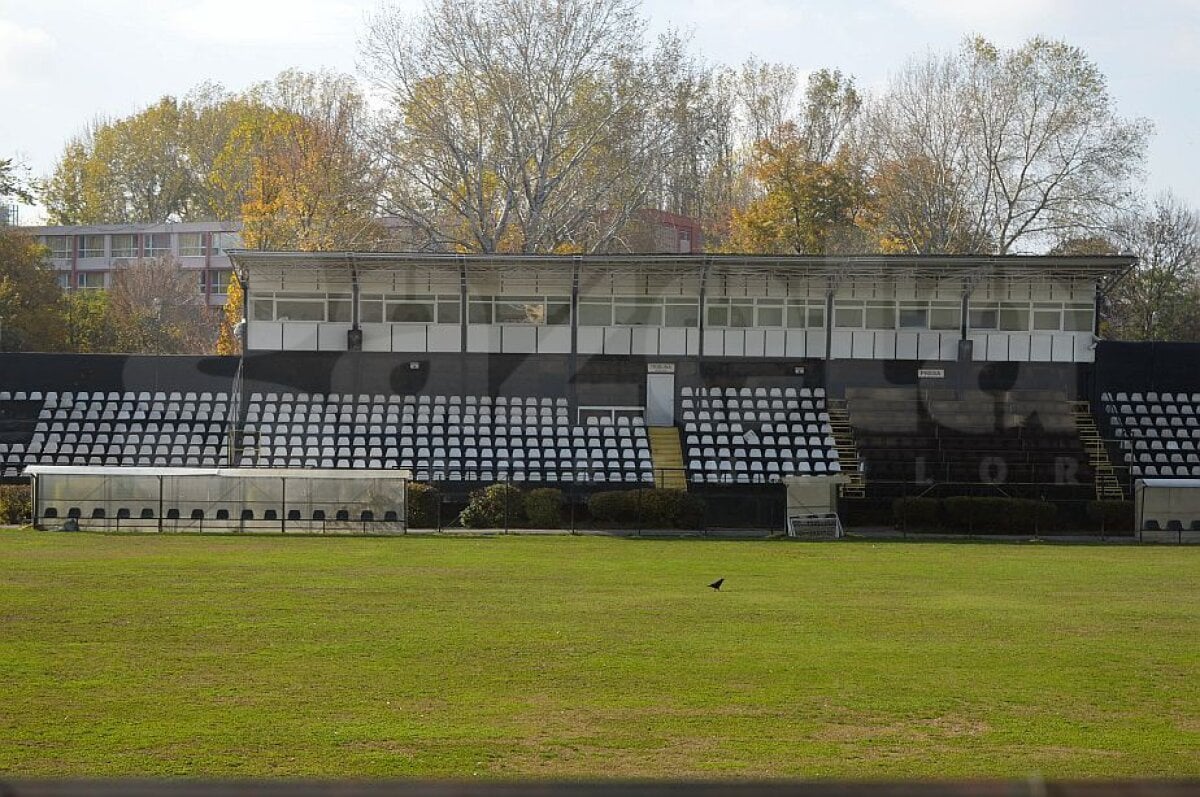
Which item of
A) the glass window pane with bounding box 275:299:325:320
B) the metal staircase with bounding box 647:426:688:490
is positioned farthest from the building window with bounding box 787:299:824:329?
the glass window pane with bounding box 275:299:325:320

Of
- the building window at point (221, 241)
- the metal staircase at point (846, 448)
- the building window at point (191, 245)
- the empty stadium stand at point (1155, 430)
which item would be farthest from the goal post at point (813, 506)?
the building window at point (191, 245)

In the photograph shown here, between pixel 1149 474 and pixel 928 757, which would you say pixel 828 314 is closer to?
pixel 1149 474

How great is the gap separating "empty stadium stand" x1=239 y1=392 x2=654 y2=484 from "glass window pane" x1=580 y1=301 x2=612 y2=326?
141 inches

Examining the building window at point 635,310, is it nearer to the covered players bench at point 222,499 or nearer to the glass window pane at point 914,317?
the glass window pane at point 914,317

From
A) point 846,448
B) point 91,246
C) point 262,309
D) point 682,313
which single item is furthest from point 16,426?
point 91,246

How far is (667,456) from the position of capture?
5084 cm

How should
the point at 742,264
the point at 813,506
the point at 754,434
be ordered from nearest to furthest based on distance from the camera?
the point at 813,506 < the point at 754,434 < the point at 742,264

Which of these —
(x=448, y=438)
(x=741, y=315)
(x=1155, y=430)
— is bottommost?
(x=448, y=438)

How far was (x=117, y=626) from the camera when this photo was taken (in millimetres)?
19859

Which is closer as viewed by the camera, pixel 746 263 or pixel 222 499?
Answer: pixel 222 499

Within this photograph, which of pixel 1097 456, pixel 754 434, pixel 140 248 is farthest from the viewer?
pixel 140 248

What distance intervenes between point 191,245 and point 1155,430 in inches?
3572

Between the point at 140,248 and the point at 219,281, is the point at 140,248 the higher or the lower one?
the higher one

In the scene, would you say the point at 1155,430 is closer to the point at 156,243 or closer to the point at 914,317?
the point at 914,317
